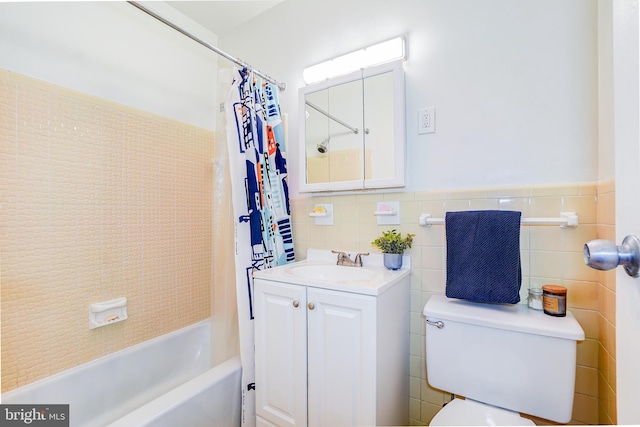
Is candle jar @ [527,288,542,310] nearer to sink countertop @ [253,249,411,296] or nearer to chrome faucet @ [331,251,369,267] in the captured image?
sink countertop @ [253,249,411,296]

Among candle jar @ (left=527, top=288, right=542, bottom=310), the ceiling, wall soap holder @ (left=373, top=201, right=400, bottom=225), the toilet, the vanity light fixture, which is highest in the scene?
the ceiling

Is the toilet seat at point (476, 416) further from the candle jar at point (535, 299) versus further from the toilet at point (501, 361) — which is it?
the candle jar at point (535, 299)

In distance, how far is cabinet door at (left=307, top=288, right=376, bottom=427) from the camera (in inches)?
39.4

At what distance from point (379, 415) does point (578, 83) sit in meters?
1.45

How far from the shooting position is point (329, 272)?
4.82ft

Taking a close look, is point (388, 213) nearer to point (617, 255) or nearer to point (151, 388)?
point (617, 255)

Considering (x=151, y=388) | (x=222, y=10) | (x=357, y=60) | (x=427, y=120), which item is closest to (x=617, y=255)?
(x=427, y=120)

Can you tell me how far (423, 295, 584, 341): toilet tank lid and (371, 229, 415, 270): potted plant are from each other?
229mm

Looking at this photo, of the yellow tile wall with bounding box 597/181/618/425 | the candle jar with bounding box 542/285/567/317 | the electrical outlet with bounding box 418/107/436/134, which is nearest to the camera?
the yellow tile wall with bounding box 597/181/618/425

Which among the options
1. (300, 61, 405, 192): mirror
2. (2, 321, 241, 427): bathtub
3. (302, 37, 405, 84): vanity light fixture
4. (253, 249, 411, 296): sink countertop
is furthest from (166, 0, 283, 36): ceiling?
(2, 321, 241, 427): bathtub

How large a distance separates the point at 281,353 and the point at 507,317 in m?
0.90

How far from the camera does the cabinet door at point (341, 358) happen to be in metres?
1.00

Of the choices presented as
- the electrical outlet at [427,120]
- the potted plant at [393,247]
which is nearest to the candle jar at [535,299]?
the potted plant at [393,247]

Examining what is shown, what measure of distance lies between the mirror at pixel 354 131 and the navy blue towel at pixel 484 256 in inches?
14.4
